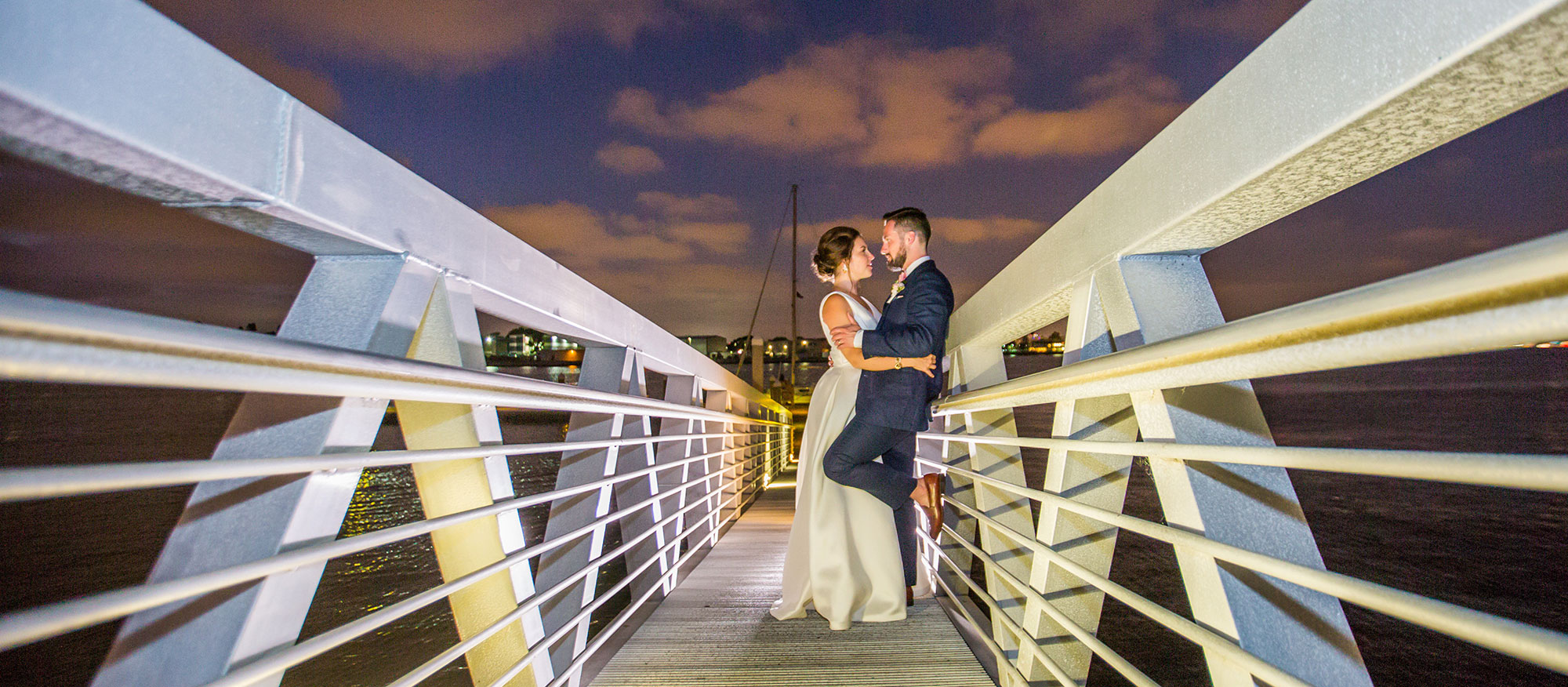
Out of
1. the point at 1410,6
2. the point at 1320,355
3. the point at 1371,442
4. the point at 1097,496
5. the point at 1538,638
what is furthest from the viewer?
the point at 1371,442

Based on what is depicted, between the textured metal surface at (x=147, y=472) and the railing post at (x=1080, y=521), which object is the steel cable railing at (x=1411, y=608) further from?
the textured metal surface at (x=147, y=472)

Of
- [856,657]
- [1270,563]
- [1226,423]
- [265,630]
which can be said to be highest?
[1226,423]

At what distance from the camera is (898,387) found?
8.80 feet

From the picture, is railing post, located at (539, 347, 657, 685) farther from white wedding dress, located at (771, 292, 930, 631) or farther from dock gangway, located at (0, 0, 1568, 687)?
white wedding dress, located at (771, 292, 930, 631)

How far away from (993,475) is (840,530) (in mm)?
731

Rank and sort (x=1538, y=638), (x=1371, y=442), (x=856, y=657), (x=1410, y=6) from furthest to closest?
1. (x=1371, y=442)
2. (x=856, y=657)
3. (x=1410, y=6)
4. (x=1538, y=638)

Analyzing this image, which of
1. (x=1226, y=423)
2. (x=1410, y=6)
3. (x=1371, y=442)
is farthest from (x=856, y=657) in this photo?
(x=1371, y=442)

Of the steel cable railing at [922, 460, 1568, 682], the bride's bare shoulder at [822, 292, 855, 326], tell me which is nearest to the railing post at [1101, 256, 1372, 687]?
the steel cable railing at [922, 460, 1568, 682]

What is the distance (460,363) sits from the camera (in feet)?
5.83

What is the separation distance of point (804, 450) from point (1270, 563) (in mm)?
2257

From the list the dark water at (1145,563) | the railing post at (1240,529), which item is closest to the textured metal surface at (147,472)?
the railing post at (1240,529)

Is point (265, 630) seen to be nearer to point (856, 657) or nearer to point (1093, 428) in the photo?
point (856, 657)

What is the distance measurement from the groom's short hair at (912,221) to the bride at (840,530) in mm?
379

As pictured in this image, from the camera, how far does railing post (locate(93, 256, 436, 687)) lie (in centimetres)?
99
